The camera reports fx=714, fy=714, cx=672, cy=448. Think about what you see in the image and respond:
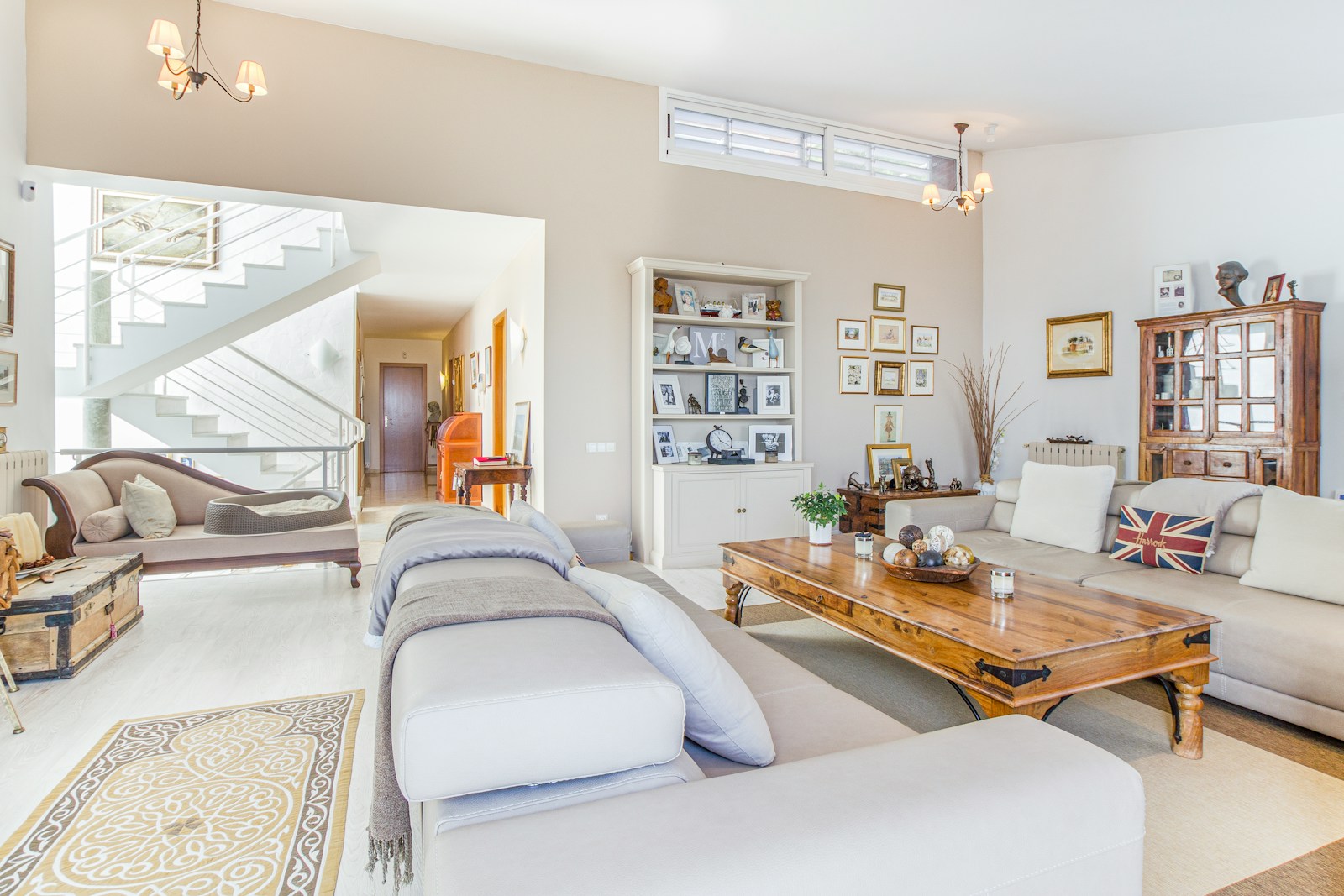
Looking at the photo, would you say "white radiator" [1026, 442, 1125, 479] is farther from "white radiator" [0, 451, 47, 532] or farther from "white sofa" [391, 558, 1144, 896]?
"white radiator" [0, 451, 47, 532]

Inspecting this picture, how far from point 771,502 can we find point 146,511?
4.17m

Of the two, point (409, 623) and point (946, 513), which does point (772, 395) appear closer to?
point (946, 513)

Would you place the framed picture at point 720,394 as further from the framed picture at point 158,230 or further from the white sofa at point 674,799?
the framed picture at point 158,230

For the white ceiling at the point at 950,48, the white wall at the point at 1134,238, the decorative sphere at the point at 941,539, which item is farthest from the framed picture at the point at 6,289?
the white wall at the point at 1134,238

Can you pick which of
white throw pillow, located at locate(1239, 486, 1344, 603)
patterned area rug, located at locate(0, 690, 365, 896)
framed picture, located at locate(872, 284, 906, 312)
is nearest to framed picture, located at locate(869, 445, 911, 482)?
framed picture, located at locate(872, 284, 906, 312)

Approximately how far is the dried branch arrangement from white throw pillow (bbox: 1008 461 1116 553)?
234 cm

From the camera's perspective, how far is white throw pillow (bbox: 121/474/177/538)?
167 inches

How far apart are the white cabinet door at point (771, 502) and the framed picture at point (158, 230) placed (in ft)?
20.0

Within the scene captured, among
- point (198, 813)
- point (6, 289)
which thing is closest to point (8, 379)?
point (6, 289)

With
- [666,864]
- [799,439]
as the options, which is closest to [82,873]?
[666,864]

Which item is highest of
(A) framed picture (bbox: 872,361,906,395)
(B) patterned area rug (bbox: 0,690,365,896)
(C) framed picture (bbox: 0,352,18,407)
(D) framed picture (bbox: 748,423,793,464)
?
(A) framed picture (bbox: 872,361,906,395)

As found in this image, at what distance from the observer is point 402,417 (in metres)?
13.7

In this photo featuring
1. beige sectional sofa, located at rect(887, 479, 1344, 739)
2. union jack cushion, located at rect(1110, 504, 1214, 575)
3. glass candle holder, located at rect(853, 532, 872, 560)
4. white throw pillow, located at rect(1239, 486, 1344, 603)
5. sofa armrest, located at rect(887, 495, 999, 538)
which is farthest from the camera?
sofa armrest, located at rect(887, 495, 999, 538)

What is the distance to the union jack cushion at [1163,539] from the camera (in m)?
3.35
